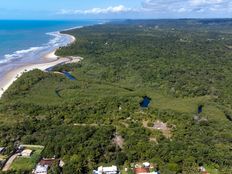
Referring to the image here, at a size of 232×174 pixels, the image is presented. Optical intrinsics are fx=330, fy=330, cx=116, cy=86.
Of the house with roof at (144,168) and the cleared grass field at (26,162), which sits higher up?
the cleared grass field at (26,162)

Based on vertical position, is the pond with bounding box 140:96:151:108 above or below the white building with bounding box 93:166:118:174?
below

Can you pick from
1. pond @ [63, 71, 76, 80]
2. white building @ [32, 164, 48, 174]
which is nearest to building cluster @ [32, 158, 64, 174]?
white building @ [32, 164, 48, 174]


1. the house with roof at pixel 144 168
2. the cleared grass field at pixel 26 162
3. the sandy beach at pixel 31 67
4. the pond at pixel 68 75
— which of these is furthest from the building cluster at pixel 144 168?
the pond at pixel 68 75

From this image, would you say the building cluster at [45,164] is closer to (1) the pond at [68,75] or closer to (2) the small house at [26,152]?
(2) the small house at [26,152]

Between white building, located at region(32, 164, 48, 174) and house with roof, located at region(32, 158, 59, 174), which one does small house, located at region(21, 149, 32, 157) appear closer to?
house with roof, located at region(32, 158, 59, 174)

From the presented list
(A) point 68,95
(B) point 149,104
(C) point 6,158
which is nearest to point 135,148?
(C) point 6,158

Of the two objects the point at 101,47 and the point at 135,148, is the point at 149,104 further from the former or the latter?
the point at 101,47
